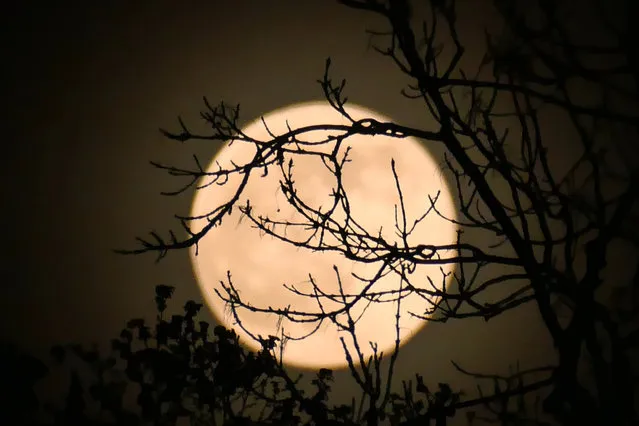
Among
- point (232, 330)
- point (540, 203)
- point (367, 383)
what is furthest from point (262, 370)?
point (540, 203)

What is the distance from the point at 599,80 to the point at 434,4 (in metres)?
0.85

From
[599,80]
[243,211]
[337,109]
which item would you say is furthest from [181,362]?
[599,80]

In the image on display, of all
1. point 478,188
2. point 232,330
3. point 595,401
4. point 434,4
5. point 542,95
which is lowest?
point 595,401

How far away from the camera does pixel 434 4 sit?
90.0 inches

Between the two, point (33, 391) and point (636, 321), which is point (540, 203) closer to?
point (636, 321)

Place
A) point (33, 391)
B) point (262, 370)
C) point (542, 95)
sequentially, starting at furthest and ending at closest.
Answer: point (262, 370)
point (33, 391)
point (542, 95)

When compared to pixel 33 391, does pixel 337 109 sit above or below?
above

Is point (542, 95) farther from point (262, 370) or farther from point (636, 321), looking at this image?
point (262, 370)

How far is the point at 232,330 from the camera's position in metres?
4.81

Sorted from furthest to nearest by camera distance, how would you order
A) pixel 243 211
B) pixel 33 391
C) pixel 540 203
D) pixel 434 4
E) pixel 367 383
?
1. pixel 243 211
2. pixel 367 383
3. pixel 33 391
4. pixel 540 203
5. pixel 434 4

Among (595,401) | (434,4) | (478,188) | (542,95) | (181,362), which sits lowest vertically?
(595,401)

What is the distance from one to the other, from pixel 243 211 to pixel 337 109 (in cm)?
95

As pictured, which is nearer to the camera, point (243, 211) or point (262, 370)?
point (243, 211)

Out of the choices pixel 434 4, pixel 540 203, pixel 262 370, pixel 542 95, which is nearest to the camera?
pixel 434 4
